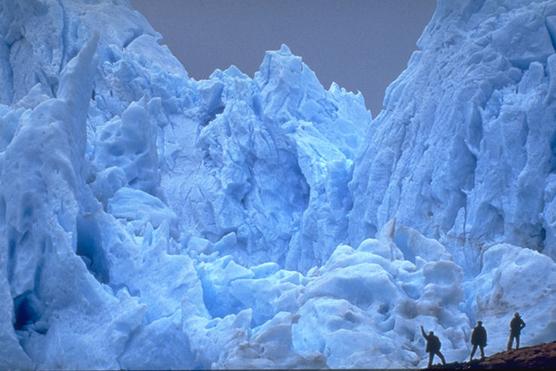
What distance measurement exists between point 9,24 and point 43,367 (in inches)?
472

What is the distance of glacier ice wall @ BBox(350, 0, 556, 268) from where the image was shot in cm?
1226

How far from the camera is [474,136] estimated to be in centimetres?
1333

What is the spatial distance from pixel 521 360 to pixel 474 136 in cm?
696

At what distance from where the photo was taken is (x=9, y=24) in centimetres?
1828

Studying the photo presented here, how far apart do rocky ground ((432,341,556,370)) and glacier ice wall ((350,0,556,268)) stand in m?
4.25

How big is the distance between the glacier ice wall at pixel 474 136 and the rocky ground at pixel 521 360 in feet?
13.9

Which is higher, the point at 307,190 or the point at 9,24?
the point at 9,24

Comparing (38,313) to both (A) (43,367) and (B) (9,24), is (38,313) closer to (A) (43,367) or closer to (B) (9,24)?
(A) (43,367)

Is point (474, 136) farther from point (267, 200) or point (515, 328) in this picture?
point (267, 200)

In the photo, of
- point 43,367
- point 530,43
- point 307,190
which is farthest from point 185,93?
point 43,367

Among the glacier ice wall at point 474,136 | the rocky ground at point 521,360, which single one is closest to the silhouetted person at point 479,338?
the rocky ground at point 521,360

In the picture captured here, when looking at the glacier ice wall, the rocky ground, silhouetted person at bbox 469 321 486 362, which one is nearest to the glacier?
the glacier ice wall

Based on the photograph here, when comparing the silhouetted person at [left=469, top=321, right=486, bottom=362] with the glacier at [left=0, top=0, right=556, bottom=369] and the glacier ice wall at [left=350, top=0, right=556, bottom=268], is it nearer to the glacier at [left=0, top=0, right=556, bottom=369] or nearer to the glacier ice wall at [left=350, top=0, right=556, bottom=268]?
the glacier at [left=0, top=0, right=556, bottom=369]

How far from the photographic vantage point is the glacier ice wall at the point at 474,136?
1226 centimetres
